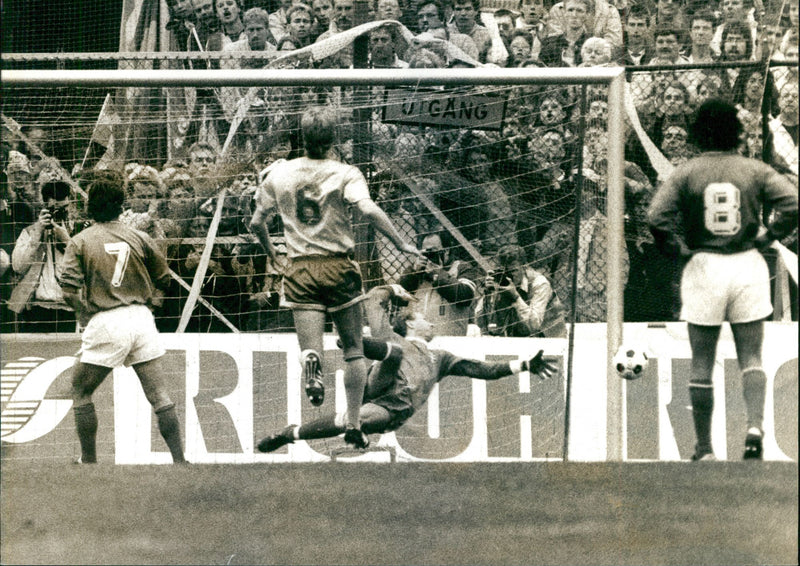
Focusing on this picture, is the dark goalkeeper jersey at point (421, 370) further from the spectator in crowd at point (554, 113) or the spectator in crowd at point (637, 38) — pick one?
the spectator in crowd at point (637, 38)

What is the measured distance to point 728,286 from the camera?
536 cm

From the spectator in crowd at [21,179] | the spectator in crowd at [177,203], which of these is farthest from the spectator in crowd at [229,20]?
the spectator in crowd at [21,179]

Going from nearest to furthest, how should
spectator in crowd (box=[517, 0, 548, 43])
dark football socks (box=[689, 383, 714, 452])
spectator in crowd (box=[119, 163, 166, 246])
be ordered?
dark football socks (box=[689, 383, 714, 452]) → spectator in crowd (box=[119, 163, 166, 246]) → spectator in crowd (box=[517, 0, 548, 43])

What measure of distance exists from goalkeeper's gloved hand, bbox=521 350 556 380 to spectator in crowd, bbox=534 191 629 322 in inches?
11.3

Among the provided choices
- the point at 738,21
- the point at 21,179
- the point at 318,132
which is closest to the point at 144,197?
the point at 21,179

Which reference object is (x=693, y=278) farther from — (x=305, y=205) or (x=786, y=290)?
(x=305, y=205)

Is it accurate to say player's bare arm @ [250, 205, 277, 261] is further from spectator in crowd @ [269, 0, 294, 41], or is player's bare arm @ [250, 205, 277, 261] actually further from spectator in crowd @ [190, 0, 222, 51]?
spectator in crowd @ [190, 0, 222, 51]

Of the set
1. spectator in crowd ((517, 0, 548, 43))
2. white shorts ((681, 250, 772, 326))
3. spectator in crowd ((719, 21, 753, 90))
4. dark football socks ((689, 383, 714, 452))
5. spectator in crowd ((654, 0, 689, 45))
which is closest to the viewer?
white shorts ((681, 250, 772, 326))

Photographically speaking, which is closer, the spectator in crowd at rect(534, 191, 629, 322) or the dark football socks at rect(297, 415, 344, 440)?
the dark football socks at rect(297, 415, 344, 440)

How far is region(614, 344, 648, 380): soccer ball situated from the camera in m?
5.85

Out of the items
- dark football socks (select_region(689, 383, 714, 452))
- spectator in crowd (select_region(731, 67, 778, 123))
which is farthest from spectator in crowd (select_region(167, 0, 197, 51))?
dark football socks (select_region(689, 383, 714, 452))

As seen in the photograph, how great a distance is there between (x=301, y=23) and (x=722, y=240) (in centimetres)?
354

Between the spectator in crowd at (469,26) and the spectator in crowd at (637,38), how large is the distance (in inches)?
34.4

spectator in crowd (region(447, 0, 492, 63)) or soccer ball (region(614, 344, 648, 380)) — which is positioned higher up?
spectator in crowd (region(447, 0, 492, 63))
